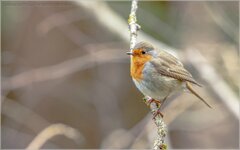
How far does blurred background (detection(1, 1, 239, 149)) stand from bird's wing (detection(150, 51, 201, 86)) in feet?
5.88

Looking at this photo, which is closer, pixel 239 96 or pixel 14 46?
pixel 239 96

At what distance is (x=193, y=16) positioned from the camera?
748cm

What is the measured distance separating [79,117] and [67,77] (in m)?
0.63

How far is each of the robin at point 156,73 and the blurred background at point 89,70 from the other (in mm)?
1801

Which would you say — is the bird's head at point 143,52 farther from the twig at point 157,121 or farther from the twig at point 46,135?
the twig at point 46,135

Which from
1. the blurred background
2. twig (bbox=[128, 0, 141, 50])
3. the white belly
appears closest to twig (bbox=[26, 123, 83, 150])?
the white belly

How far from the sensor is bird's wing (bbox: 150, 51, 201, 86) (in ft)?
14.2

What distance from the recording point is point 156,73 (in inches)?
172

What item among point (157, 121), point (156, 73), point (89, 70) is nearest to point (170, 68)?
point (156, 73)

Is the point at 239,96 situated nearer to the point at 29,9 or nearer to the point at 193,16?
the point at 193,16

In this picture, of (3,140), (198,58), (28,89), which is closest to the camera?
(198,58)

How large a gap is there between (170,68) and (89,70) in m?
3.76

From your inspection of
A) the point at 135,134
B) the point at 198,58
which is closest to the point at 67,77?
the point at 135,134

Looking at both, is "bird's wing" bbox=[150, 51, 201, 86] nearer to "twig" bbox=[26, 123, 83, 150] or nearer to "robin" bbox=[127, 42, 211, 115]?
"robin" bbox=[127, 42, 211, 115]
